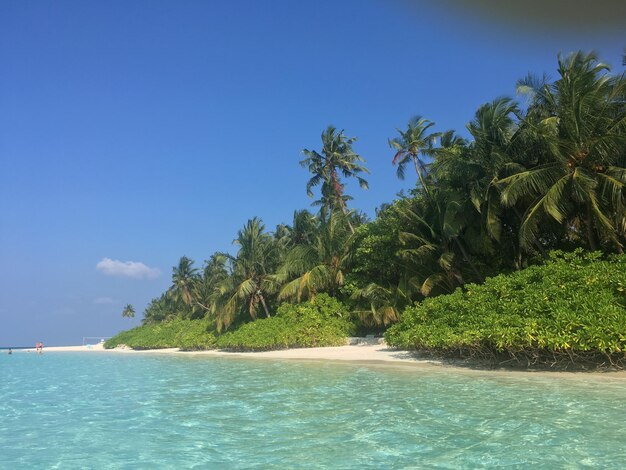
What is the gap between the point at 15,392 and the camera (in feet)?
43.7

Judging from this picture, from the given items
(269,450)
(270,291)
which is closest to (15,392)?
(269,450)

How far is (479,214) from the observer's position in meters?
19.0

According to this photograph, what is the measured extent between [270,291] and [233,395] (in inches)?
879

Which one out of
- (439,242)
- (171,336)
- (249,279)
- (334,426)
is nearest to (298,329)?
(249,279)

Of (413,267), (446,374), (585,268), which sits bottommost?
(446,374)

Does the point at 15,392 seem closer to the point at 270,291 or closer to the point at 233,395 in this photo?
the point at 233,395

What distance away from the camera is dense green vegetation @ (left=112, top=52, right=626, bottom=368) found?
14.6m

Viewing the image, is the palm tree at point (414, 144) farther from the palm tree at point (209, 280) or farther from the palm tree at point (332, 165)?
the palm tree at point (209, 280)

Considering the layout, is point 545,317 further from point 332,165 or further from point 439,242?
point 332,165

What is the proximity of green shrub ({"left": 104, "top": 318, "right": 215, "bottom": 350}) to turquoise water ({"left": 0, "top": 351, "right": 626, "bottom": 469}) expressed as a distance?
2588cm

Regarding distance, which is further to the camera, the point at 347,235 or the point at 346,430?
the point at 347,235

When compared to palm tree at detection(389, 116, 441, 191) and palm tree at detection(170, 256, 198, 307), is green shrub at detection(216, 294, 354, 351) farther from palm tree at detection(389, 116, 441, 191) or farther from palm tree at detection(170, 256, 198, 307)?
palm tree at detection(170, 256, 198, 307)

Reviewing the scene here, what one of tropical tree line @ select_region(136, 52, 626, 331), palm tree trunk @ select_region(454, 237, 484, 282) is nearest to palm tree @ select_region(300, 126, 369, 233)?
tropical tree line @ select_region(136, 52, 626, 331)

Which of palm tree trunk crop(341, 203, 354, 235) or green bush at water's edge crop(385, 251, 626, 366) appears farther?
palm tree trunk crop(341, 203, 354, 235)
